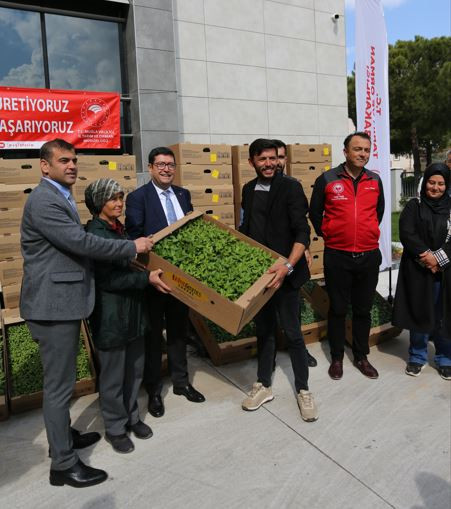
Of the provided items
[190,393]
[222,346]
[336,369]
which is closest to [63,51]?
[222,346]

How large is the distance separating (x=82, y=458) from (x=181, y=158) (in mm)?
3439

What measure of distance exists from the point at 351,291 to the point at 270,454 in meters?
1.69

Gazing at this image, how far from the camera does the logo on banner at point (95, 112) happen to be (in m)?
6.55

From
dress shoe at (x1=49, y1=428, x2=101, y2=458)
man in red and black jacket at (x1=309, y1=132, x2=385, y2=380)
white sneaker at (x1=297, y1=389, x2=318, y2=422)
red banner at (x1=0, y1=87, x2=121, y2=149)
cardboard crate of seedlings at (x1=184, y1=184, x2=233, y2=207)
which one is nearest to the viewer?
dress shoe at (x1=49, y1=428, x2=101, y2=458)

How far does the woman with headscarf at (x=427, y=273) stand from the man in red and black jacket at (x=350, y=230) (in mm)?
324

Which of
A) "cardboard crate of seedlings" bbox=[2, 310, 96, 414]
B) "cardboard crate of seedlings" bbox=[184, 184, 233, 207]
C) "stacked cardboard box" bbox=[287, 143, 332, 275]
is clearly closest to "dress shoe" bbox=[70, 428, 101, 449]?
"cardboard crate of seedlings" bbox=[2, 310, 96, 414]

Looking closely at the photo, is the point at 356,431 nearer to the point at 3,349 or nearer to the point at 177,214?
the point at 177,214

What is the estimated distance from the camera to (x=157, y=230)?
3.28 m

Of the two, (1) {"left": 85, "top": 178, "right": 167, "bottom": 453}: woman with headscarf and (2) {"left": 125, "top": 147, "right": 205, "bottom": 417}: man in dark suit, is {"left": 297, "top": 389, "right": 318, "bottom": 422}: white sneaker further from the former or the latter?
(1) {"left": 85, "top": 178, "right": 167, "bottom": 453}: woman with headscarf

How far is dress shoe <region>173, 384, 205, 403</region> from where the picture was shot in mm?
3539

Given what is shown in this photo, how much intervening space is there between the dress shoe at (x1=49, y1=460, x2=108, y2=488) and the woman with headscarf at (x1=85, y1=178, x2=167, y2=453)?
0.30m

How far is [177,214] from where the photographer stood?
11.2 ft

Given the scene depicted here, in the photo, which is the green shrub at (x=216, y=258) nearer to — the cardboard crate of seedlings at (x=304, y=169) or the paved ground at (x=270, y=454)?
the paved ground at (x=270, y=454)

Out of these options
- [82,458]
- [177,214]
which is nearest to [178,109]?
[177,214]
